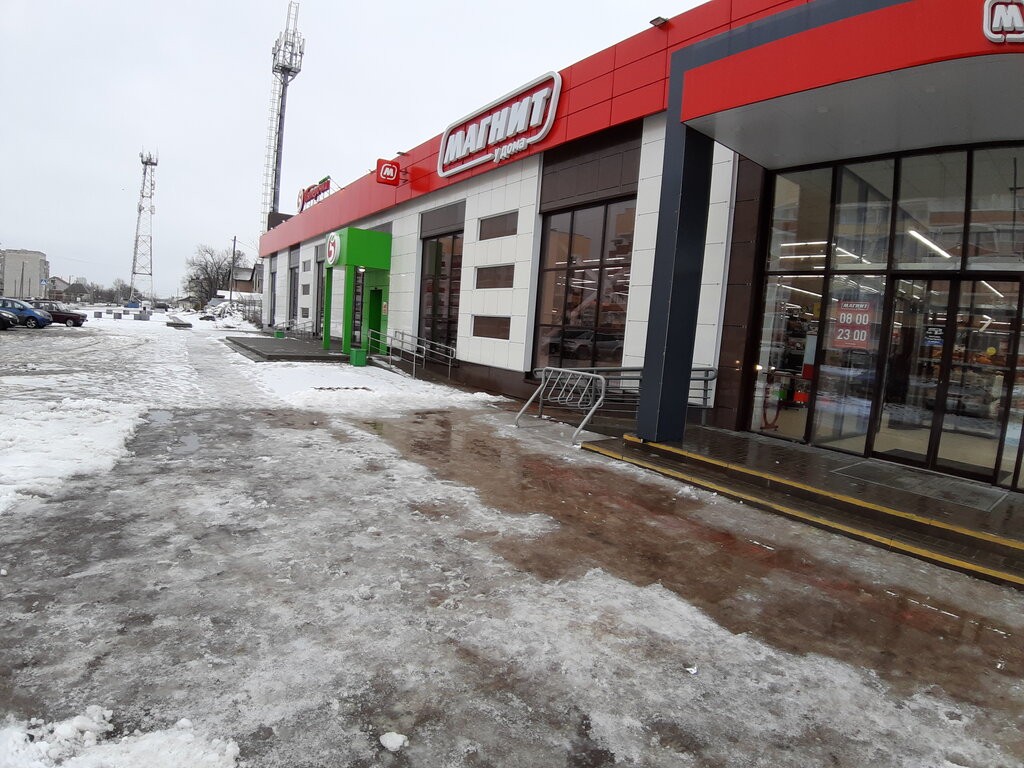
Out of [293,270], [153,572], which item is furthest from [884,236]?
[293,270]

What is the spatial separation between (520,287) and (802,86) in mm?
8176

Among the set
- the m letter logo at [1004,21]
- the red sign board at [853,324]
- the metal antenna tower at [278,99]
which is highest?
the metal antenna tower at [278,99]

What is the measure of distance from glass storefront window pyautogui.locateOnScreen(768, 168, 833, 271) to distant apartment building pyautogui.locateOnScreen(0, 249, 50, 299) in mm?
124949

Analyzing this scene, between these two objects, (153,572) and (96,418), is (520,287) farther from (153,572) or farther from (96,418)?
(153,572)

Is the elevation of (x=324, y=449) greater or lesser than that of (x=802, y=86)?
lesser

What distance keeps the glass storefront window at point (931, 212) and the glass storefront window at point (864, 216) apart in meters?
0.17

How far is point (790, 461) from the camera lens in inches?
274

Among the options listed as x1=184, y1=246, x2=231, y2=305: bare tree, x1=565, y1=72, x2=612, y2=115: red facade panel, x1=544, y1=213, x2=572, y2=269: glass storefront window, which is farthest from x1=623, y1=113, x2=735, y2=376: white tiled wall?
x1=184, y1=246, x2=231, y2=305: bare tree

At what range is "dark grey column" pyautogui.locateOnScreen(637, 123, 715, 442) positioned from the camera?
732 centimetres

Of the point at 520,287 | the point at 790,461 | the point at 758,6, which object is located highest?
the point at 758,6

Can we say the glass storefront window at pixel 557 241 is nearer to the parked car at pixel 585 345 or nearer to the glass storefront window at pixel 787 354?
the parked car at pixel 585 345

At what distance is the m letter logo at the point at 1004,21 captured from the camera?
450 cm

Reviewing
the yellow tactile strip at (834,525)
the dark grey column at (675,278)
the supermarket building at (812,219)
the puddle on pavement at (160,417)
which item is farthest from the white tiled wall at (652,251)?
the puddle on pavement at (160,417)

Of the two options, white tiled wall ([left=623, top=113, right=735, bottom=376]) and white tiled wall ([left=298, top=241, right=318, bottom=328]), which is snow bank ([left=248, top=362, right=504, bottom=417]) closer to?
white tiled wall ([left=623, top=113, right=735, bottom=376])
